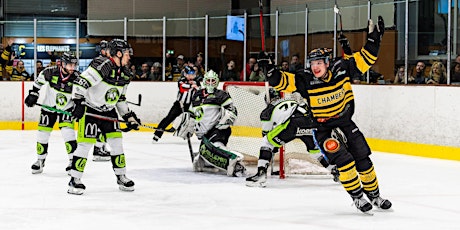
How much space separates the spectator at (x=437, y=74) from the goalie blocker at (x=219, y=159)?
3025 mm

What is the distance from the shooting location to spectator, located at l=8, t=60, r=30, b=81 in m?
13.5

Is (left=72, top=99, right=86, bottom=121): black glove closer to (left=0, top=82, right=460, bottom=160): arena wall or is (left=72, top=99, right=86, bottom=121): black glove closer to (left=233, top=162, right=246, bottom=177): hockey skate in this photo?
(left=233, top=162, right=246, bottom=177): hockey skate

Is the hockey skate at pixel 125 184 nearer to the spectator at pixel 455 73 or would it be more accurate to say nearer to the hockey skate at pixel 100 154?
the hockey skate at pixel 100 154

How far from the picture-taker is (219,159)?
7.52 meters

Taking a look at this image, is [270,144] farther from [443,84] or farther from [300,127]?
[443,84]

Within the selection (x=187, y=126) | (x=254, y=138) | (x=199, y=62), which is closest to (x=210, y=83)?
(x=187, y=126)

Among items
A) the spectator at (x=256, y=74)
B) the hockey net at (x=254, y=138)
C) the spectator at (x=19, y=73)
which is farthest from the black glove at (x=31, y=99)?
the spectator at (x=19, y=73)

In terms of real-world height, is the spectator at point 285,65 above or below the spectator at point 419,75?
above

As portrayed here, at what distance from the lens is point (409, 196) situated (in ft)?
20.8

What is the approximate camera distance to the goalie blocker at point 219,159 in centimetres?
746

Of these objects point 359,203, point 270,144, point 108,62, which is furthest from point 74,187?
point 359,203

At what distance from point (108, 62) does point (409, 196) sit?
102 inches

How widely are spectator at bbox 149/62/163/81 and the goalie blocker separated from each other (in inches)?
231

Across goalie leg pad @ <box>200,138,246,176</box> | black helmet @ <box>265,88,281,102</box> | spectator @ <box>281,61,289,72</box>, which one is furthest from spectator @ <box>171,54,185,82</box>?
black helmet @ <box>265,88,281,102</box>
